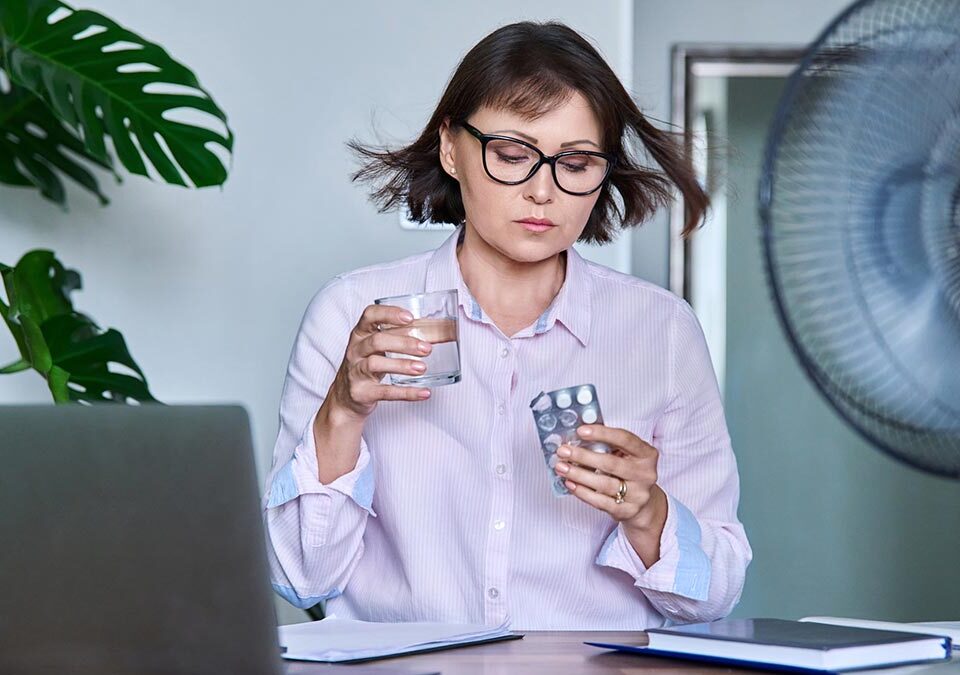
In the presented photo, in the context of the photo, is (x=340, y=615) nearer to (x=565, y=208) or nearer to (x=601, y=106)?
(x=565, y=208)

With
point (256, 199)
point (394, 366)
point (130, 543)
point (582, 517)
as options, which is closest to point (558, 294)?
point (582, 517)

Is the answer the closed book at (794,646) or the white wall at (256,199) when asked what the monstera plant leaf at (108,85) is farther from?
the closed book at (794,646)

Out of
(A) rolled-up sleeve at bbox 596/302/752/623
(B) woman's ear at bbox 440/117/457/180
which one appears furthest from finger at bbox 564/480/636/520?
(B) woman's ear at bbox 440/117/457/180

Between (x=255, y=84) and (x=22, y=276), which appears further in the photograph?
(x=255, y=84)

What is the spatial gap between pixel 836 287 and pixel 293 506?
824mm

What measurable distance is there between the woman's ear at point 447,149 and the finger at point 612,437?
0.59m

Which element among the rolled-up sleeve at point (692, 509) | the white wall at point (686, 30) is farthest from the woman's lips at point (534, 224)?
the white wall at point (686, 30)

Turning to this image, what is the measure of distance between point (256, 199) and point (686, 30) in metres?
1.49

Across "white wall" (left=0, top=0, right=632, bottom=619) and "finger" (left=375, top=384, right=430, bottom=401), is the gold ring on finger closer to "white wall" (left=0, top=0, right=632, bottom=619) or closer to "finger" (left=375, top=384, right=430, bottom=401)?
"finger" (left=375, top=384, right=430, bottom=401)

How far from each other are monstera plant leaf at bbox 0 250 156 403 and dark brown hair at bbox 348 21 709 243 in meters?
0.60

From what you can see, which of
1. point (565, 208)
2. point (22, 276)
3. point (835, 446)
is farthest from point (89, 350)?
point (835, 446)

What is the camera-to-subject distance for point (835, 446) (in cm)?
402

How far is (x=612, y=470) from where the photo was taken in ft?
4.03

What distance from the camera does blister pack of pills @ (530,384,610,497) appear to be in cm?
117
